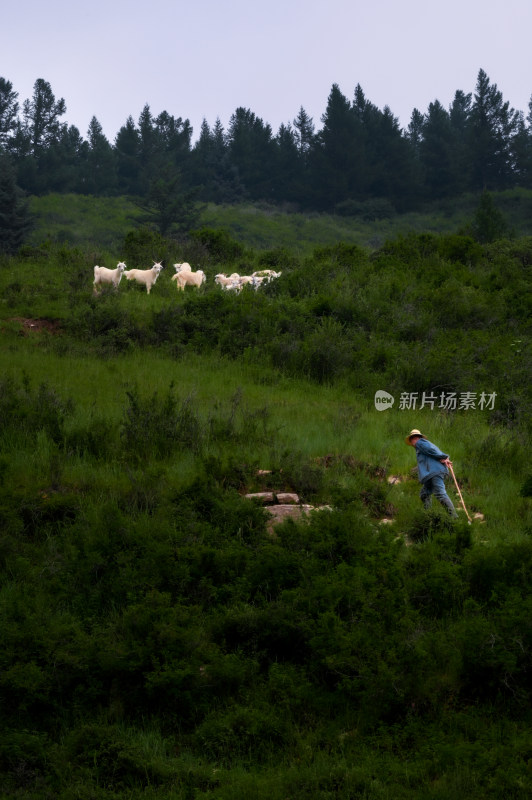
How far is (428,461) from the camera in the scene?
28.7 feet

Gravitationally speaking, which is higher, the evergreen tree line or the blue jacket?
the evergreen tree line

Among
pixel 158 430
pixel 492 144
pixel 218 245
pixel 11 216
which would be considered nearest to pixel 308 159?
pixel 492 144

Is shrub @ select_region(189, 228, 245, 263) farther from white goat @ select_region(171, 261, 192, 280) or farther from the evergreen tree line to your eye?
the evergreen tree line

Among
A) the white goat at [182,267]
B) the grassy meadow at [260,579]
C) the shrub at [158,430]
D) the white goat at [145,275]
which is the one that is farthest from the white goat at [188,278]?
the shrub at [158,430]

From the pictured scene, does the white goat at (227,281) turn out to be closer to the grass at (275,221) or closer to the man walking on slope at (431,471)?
the man walking on slope at (431,471)

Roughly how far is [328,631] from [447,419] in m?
6.25

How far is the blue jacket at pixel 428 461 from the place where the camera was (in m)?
8.58

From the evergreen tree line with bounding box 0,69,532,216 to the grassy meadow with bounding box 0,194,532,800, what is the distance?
130 ft

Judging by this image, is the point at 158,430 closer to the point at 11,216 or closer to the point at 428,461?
the point at 428,461

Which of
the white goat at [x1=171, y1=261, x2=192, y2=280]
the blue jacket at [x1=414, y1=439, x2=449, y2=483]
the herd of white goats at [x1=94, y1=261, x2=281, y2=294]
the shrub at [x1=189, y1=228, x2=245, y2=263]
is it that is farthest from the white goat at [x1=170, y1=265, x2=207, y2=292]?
the blue jacket at [x1=414, y1=439, x2=449, y2=483]

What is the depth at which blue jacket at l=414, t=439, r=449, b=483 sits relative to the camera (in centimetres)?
858

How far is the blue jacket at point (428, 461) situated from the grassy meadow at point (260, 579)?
0.37 meters

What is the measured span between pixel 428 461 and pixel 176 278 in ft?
39.8

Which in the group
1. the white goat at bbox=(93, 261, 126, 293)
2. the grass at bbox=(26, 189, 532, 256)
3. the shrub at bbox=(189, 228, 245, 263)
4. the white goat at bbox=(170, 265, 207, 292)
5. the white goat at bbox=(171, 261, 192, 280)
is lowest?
the white goat at bbox=(93, 261, 126, 293)
